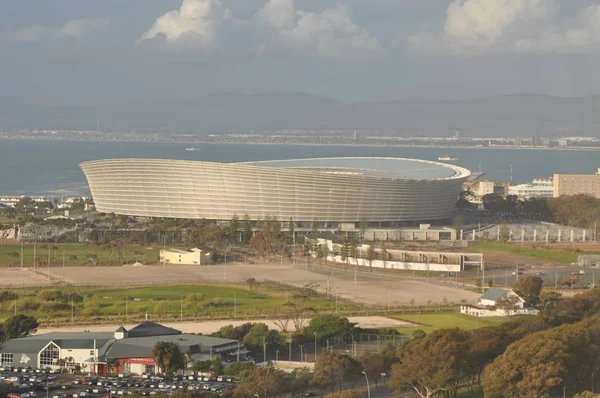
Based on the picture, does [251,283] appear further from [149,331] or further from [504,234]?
[504,234]

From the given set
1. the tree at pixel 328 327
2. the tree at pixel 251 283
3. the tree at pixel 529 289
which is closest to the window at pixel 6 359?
the tree at pixel 328 327

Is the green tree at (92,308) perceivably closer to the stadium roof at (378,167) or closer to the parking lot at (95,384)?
the parking lot at (95,384)

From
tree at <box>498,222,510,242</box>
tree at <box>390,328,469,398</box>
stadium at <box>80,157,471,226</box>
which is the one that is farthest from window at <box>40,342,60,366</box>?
stadium at <box>80,157,471,226</box>

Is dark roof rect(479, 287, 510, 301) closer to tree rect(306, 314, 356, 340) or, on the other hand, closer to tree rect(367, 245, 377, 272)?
tree rect(306, 314, 356, 340)

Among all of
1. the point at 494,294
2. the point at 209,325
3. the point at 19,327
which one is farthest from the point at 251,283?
the point at 19,327

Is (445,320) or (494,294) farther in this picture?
(494,294)

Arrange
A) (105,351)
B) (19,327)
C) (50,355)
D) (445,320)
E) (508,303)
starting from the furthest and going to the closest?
(508,303) < (445,320) < (19,327) < (50,355) < (105,351)
